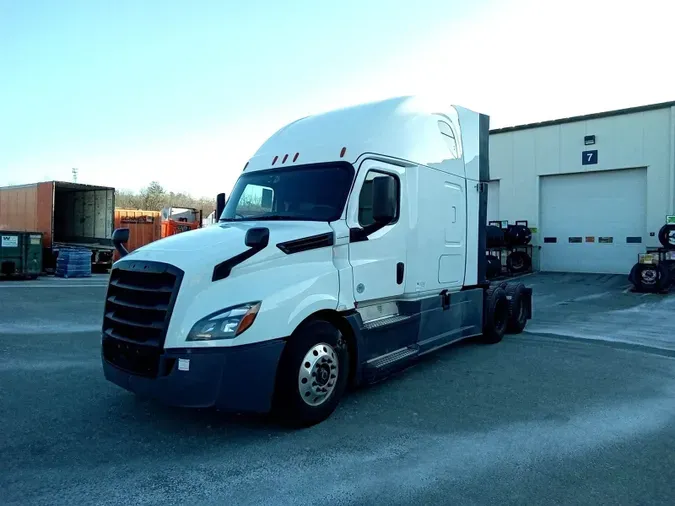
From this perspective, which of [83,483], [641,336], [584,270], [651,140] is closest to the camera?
[83,483]

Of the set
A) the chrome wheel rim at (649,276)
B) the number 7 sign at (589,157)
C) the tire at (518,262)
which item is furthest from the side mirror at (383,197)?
the number 7 sign at (589,157)

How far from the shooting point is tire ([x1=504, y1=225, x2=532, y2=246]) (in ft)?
67.8

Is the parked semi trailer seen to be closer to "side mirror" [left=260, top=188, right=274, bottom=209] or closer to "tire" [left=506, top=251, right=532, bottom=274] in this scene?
"tire" [left=506, top=251, right=532, bottom=274]

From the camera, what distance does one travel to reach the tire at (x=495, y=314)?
834 cm

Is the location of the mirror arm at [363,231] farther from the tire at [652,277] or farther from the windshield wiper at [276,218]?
the tire at [652,277]

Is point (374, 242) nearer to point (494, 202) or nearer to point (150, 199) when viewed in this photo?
point (494, 202)

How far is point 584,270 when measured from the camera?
67.9ft

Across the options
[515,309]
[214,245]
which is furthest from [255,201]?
[515,309]

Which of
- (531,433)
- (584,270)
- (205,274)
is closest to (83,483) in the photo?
(205,274)

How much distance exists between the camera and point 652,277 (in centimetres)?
1582

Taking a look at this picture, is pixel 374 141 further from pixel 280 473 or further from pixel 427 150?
pixel 280 473

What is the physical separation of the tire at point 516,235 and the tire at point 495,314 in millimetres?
12328

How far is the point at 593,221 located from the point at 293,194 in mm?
18080

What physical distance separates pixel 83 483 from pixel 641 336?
361 inches
